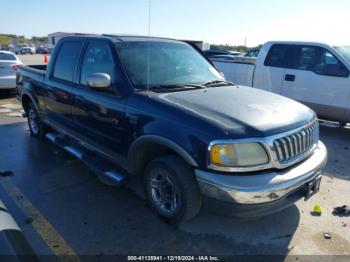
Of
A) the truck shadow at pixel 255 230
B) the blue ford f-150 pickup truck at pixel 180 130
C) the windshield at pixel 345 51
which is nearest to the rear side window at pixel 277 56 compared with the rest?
the windshield at pixel 345 51

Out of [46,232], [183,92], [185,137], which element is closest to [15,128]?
[46,232]

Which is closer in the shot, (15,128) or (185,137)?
(185,137)

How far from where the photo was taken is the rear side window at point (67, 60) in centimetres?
433

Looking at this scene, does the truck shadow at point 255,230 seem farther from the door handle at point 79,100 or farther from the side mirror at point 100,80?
the door handle at point 79,100

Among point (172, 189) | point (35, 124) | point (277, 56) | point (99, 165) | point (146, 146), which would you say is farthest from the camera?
point (277, 56)

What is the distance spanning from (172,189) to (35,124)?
398cm

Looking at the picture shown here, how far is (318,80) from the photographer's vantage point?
21.3 ft

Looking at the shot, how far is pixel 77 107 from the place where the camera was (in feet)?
13.5

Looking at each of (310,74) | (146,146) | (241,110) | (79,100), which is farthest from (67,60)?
(310,74)

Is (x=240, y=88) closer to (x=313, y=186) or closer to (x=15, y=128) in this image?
(x=313, y=186)

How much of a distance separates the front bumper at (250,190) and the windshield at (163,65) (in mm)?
1370

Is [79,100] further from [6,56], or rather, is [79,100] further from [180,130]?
[6,56]

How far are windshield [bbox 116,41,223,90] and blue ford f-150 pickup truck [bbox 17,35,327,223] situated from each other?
0.01 meters

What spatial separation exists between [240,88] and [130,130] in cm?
157
